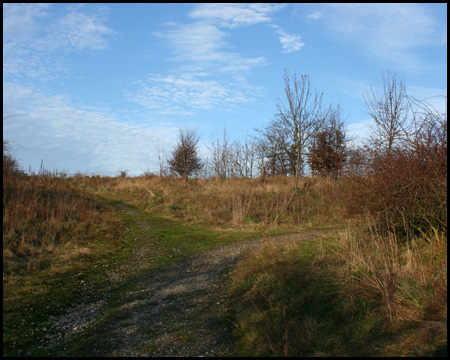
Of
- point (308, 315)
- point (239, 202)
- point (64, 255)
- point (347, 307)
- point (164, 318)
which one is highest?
point (239, 202)

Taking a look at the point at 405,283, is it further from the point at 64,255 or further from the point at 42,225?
the point at 42,225

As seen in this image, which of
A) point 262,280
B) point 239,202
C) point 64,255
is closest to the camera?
point 262,280

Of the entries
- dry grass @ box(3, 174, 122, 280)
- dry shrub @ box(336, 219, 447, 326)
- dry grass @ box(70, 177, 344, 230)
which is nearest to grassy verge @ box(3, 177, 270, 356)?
dry grass @ box(3, 174, 122, 280)

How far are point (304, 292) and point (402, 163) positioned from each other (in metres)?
3.20

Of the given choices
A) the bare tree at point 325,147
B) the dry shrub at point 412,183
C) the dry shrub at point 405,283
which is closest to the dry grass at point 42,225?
the dry shrub at point 405,283

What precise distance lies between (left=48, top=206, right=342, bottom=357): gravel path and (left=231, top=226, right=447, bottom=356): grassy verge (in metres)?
0.36

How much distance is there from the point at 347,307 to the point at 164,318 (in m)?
2.66

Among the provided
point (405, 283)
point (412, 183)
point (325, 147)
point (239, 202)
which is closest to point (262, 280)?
point (405, 283)

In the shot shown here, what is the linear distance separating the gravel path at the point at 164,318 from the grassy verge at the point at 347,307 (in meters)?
0.36

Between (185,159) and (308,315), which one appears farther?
(185,159)

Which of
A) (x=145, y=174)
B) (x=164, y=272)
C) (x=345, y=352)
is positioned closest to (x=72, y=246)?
(x=164, y=272)

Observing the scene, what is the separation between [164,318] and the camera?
15.5ft

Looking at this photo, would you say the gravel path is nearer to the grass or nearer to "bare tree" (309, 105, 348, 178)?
the grass

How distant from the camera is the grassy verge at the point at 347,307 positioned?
358 centimetres
